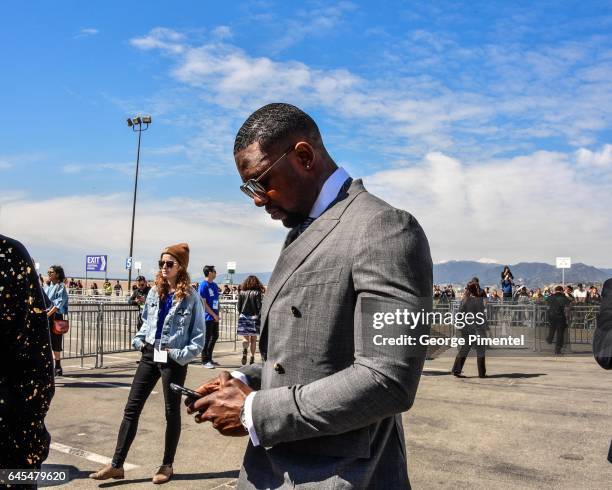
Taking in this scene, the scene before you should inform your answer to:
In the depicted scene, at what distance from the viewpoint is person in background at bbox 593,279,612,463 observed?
111 inches

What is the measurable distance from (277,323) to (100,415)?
21.7ft

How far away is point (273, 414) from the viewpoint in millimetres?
1661

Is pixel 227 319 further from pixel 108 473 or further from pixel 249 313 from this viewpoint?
pixel 108 473

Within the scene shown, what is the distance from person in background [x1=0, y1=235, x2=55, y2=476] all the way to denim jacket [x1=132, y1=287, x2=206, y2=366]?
3442 mm

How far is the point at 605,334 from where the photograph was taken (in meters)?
2.85

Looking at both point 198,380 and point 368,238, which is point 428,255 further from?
point 198,380

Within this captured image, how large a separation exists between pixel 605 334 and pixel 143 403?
12.6 ft

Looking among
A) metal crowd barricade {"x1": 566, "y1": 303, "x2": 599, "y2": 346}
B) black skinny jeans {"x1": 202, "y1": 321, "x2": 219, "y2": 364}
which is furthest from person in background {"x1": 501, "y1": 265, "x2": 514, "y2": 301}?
black skinny jeans {"x1": 202, "y1": 321, "x2": 219, "y2": 364}

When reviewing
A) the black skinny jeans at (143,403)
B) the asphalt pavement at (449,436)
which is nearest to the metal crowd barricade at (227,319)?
the asphalt pavement at (449,436)

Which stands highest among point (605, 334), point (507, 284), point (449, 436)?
point (507, 284)

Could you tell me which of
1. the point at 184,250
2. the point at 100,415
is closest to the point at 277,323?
the point at 184,250

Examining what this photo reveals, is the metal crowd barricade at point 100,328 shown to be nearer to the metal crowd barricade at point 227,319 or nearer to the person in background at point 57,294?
the person in background at point 57,294

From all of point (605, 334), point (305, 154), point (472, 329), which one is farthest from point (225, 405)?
point (472, 329)

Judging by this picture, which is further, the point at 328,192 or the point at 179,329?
the point at 179,329
